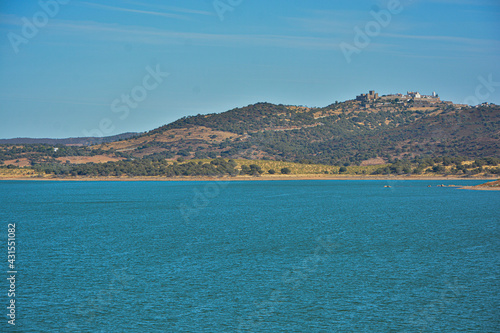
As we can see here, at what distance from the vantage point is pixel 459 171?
6166 inches

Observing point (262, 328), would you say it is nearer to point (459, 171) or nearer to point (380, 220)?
point (380, 220)

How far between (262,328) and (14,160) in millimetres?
195399

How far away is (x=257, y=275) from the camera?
3372cm

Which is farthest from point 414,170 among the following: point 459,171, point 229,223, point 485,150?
point 229,223

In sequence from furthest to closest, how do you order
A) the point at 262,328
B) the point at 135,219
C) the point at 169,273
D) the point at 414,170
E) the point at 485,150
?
the point at 485,150, the point at 414,170, the point at 135,219, the point at 169,273, the point at 262,328

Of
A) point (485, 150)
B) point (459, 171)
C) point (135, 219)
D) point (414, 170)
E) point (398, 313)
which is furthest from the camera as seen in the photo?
point (485, 150)

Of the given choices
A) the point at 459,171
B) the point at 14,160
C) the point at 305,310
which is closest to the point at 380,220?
the point at 305,310

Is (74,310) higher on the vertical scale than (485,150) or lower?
lower

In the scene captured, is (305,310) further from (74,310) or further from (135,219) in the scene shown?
(135,219)

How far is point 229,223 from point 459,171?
114950mm

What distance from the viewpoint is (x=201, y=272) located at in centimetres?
3444

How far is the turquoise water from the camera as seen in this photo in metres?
25.0

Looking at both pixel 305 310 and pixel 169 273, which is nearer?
pixel 305 310

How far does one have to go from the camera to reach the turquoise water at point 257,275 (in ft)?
82.0
